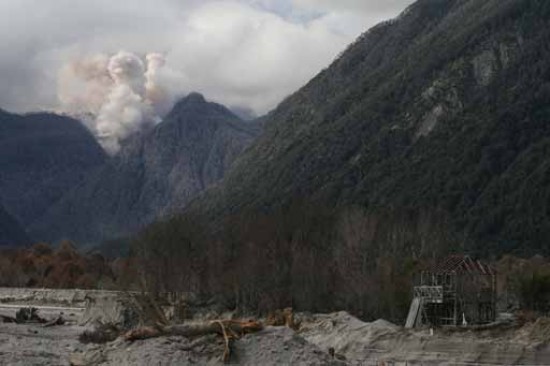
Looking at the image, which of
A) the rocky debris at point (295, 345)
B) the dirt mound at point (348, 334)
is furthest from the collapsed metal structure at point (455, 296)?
the dirt mound at point (348, 334)

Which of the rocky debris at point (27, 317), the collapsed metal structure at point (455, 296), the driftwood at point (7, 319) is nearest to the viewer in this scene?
the collapsed metal structure at point (455, 296)

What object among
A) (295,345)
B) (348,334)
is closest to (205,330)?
(295,345)

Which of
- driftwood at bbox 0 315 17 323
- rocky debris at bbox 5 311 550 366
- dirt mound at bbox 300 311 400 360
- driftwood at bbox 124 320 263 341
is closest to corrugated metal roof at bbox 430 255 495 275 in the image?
rocky debris at bbox 5 311 550 366

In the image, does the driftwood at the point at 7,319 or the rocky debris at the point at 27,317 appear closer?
the driftwood at the point at 7,319

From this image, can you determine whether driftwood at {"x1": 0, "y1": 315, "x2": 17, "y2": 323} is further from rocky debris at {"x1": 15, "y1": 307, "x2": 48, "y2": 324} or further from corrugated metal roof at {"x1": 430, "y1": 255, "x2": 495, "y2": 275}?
corrugated metal roof at {"x1": 430, "y1": 255, "x2": 495, "y2": 275}

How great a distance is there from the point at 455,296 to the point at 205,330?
171 ft

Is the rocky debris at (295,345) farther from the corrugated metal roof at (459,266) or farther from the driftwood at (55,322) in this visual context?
the corrugated metal roof at (459,266)

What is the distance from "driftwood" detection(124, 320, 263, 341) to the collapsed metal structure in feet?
150

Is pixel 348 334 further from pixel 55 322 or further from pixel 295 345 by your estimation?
pixel 55 322

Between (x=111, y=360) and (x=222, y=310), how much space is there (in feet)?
238

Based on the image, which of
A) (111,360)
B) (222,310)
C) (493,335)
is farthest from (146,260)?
(111,360)

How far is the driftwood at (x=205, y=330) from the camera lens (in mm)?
46453

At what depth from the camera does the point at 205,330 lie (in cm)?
4684

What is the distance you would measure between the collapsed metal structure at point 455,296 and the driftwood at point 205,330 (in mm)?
45765
